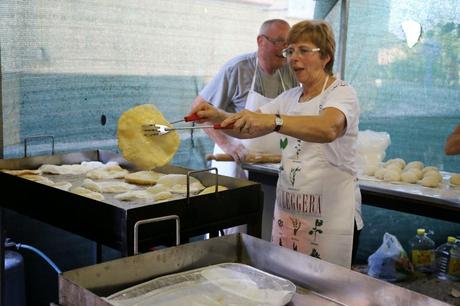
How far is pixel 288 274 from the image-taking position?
4.67 ft

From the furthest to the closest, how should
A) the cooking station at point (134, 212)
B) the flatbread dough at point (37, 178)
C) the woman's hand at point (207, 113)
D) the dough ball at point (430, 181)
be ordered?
the dough ball at point (430, 181), the flatbread dough at point (37, 178), the woman's hand at point (207, 113), the cooking station at point (134, 212)

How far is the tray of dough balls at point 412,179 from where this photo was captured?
8.86 feet

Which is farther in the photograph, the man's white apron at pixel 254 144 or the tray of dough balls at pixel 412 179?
the man's white apron at pixel 254 144

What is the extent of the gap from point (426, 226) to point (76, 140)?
8.21 ft

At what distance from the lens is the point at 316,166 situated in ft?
6.77

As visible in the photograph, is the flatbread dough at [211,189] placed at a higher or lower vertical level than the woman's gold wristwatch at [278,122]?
lower

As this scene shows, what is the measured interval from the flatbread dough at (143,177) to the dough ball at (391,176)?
49.6 inches

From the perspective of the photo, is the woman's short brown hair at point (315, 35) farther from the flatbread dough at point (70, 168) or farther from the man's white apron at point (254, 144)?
the flatbread dough at point (70, 168)

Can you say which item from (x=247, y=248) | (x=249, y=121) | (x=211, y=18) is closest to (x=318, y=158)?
(x=249, y=121)

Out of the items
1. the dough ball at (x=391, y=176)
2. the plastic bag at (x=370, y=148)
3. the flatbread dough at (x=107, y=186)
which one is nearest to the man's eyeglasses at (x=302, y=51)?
the flatbread dough at (x=107, y=186)

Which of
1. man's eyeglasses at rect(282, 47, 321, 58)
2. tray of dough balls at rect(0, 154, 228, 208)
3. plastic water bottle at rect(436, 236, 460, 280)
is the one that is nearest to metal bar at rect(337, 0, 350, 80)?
plastic water bottle at rect(436, 236, 460, 280)

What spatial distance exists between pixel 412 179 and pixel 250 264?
1.67 metres

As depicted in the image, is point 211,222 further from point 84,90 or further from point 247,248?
point 84,90

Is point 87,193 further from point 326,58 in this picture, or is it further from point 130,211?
point 326,58
